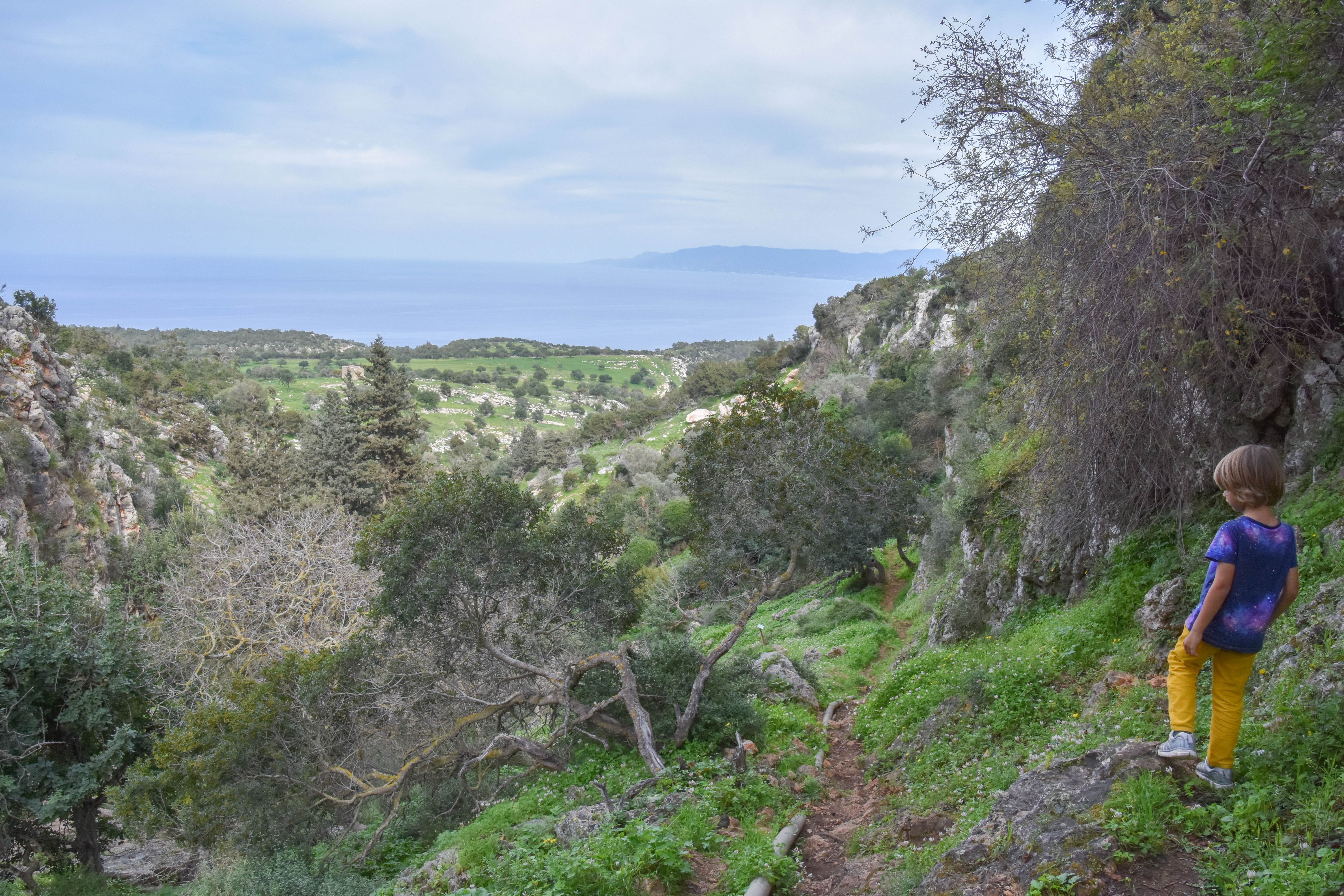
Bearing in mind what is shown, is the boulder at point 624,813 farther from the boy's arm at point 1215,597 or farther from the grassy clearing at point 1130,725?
the boy's arm at point 1215,597

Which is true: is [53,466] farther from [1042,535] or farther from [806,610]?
[1042,535]

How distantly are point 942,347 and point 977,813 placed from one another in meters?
34.0

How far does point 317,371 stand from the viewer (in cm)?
9981

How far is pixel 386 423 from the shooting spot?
34.1 meters

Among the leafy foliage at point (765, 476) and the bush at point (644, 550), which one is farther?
the bush at point (644, 550)

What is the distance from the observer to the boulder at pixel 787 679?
11.0 meters

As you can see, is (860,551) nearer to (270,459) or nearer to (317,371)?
(270,459)

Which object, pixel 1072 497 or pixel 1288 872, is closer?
pixel 1288 872

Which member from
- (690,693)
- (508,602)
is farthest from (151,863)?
(690,693)

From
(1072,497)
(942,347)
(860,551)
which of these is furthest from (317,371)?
(1072,497)

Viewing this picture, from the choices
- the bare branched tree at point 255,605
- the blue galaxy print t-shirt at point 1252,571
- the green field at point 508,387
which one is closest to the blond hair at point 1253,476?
the blue galaxy print t-shirt at point 1252,571

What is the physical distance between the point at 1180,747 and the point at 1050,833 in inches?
33.1

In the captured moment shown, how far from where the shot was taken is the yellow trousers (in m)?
3.63

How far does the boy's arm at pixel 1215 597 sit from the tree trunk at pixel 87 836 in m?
16.7
